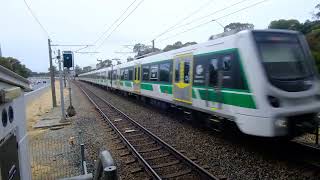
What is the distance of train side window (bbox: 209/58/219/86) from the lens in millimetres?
8680

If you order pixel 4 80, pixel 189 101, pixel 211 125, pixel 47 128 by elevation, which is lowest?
pixel 47 128

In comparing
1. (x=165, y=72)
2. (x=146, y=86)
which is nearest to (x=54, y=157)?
(x=165, y=72)

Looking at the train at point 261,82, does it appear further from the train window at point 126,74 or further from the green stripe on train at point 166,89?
the train window at point 126,74

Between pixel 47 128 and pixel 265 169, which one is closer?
pixel 265 169

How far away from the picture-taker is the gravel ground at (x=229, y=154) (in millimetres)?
6457

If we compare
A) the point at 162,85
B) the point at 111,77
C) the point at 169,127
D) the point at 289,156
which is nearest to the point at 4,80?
the point at 289,156

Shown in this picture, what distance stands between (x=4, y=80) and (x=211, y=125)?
22.6 ft

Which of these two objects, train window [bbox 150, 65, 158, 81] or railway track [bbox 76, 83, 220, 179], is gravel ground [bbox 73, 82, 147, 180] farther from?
train window [bbox 150, 65, 158, 81]

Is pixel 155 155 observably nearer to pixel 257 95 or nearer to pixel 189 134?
pixel 189 134

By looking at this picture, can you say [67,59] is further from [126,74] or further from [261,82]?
[261,82]

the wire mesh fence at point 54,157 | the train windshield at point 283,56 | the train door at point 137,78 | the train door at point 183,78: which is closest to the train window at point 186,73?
the train door at point 183,78

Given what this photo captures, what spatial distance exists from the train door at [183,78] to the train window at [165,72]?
84 centimetres

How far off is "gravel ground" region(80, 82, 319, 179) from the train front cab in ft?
2.31

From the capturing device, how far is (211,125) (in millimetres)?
9781
